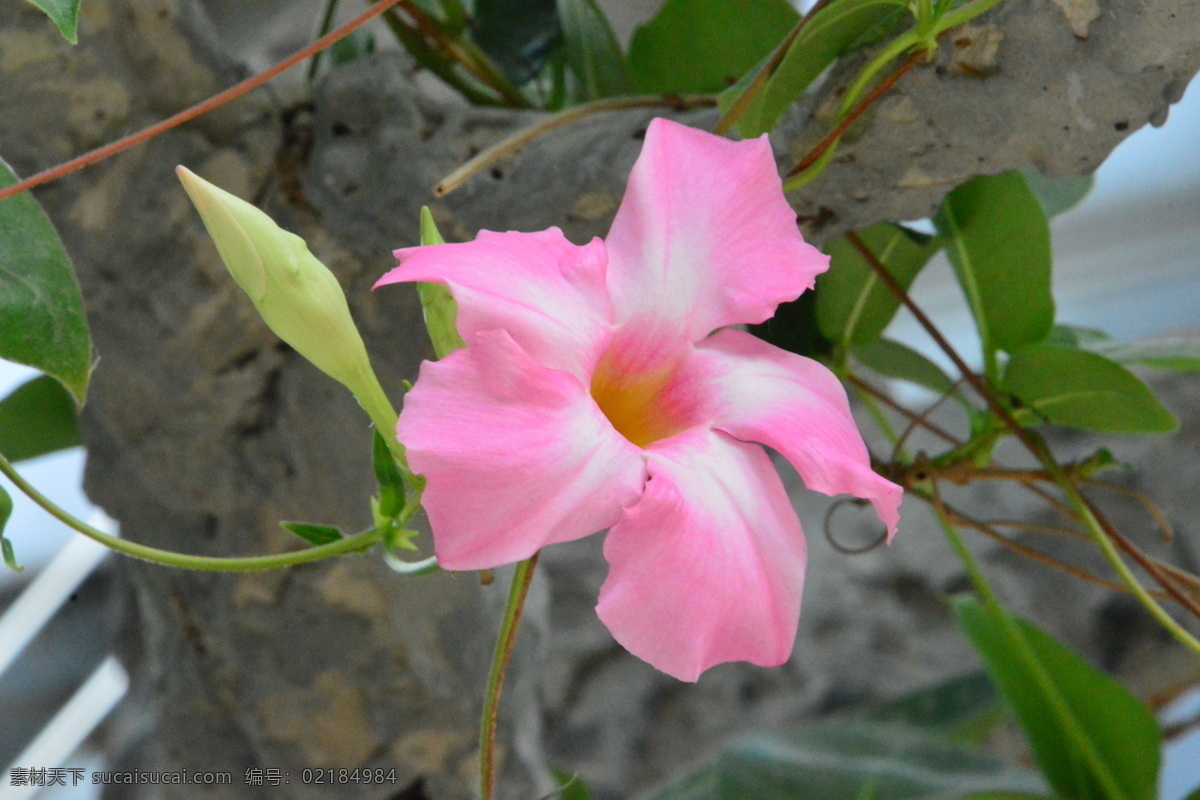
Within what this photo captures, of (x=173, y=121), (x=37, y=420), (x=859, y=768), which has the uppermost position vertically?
(x=173, y=121)

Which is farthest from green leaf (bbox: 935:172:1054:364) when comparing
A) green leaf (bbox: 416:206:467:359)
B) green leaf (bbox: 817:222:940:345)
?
green leaf (bbox: 416:206:467:359)

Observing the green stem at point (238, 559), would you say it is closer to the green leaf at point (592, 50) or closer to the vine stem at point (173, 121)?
the vine stem at point (173, 121)

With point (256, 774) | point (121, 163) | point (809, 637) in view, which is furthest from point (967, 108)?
point (809, 637)

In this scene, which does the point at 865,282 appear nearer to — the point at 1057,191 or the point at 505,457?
the point at 1057,191

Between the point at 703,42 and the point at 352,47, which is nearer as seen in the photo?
the point at 703,42

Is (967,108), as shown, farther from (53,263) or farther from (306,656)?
(306,656)

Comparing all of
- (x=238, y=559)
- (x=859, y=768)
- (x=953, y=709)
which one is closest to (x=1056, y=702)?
(x=859, y=768)

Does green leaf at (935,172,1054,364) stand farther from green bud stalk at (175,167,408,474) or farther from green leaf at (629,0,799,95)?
green bud stalk at (175,167,408,474)
